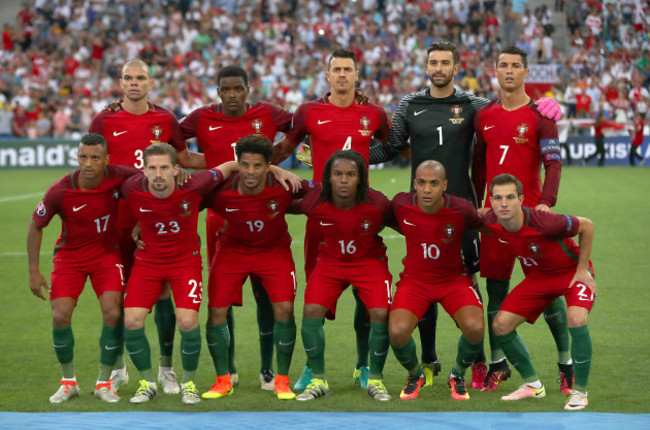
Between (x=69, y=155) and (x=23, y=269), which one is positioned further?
(x=69, y=155)

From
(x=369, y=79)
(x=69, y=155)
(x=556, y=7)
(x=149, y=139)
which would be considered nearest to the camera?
(x=149, y=139)

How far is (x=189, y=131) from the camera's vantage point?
301 inches

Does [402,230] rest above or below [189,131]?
below

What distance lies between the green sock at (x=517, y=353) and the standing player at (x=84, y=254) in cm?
264

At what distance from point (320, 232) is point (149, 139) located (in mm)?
1560

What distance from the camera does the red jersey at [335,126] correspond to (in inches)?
289

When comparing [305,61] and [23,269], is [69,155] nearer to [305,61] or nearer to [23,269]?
[305,61]

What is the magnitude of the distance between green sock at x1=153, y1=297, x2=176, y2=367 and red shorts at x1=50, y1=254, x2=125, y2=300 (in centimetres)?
41

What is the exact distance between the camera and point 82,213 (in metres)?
6.77

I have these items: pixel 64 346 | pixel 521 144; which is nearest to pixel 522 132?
pixel 521 144

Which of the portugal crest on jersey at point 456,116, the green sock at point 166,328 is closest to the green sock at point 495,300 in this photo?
the portugal crest on jersey at point 456,116

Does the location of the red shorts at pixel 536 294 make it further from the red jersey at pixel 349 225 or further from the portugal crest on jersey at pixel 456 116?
the portugal crest on jersey at pixel 456 116

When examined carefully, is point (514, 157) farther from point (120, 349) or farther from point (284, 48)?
point (284, 48)

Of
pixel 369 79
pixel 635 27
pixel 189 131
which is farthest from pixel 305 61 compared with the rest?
pixel 189 131
